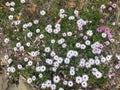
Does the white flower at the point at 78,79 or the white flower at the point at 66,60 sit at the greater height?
the white flower at the point at 66,60

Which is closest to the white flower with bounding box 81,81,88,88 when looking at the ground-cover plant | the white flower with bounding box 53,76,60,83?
the ground-cover plant

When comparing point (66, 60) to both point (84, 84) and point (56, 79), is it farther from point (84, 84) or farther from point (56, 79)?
point (84, 84)

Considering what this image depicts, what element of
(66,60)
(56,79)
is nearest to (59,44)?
(66,60)

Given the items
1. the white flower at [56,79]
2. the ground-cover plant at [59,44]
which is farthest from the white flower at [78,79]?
the white flower at [56,79]

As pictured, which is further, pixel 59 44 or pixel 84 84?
pixel 59 44

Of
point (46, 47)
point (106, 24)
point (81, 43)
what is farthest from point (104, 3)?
point (46, 47)

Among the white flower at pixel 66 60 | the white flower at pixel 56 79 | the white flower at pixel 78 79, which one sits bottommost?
the white flower at pixel 78 79

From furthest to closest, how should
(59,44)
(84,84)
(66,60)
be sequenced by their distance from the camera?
(59,44) → (66,60) → (84,84)

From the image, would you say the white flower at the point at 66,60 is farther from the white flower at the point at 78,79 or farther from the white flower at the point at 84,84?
the white flower at the point at 84,84

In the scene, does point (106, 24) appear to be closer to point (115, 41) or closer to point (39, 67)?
point (115, 41)
